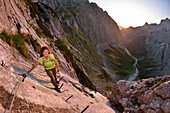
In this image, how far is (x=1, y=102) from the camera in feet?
13.7

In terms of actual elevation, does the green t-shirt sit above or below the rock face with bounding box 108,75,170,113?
above

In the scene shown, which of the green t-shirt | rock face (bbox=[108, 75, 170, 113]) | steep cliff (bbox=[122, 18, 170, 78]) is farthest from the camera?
steep cliff (bbox=[122, 18, 170, 78])

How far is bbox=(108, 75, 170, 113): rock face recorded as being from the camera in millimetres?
10656

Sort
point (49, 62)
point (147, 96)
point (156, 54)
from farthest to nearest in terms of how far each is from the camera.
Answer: point (156, 54)
point (147, 96)
point (49, 62)

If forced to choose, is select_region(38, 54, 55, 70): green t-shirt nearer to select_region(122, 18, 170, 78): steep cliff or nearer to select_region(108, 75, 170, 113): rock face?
select_region(108, 75, 170, 113): rock face

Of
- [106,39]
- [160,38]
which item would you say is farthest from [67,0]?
[160,38]

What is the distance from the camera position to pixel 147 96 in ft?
39.6

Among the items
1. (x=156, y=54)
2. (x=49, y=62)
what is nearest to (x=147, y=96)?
(x=49, y=62)

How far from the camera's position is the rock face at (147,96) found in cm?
1066

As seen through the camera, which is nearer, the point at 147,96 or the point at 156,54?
the point at 147,96

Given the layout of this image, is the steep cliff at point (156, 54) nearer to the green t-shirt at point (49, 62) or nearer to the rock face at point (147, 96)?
the rock face at point (147, 96)

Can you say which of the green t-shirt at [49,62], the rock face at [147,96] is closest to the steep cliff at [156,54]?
the rock face at [147,96]

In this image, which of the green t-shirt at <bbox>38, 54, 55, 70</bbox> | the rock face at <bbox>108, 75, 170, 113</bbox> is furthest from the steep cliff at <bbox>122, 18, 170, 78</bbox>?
the green t-shirt at <bbox>38, 54, 55, 70</bbox>

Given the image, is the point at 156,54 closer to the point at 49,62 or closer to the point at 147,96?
the point at 147,96
